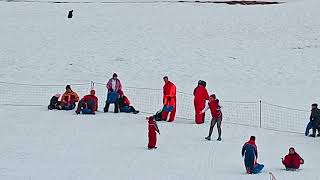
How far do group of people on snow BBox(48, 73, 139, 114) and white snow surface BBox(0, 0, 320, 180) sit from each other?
1.64 ft

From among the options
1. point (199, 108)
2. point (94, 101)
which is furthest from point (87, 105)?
point (199, 108)

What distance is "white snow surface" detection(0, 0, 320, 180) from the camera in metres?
14.9

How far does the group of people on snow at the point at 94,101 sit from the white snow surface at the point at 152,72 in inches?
19.7

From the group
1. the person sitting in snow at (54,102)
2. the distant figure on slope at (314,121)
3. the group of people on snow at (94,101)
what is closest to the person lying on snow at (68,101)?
the group of people on snow at (94,101)

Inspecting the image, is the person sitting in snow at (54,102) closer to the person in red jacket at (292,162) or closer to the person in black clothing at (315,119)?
the person in black clothing at (315,119)

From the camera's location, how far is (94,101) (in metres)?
20.5

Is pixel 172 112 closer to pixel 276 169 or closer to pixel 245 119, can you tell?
pixel 245 119

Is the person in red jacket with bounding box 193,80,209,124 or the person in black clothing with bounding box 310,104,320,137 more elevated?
the person in red jacket with bounding box 193,80,209,124

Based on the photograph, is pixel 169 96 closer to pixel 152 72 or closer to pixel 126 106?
pixel 126 106

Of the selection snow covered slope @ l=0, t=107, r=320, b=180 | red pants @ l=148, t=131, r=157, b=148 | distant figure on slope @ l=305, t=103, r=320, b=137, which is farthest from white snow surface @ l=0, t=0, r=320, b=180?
distant figure on slope @ l=305, t=103, r=320, b=137

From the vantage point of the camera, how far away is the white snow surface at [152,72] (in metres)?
14.9

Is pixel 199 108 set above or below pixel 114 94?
below

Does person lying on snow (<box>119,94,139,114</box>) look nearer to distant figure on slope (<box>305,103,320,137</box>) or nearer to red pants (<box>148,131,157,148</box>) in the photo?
red pants (<box>148,131,157,148</box>)

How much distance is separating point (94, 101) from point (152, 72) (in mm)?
7972
